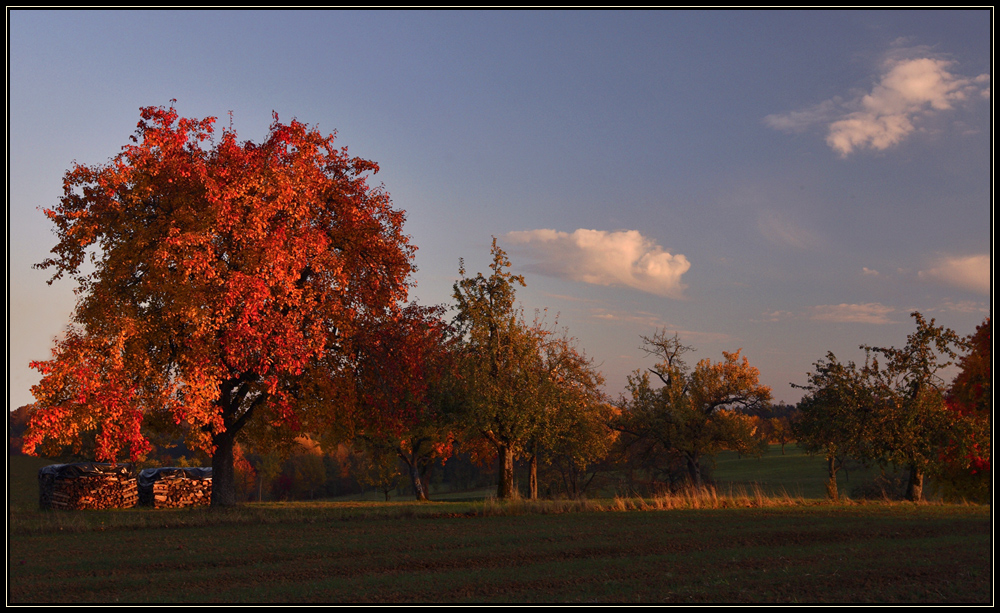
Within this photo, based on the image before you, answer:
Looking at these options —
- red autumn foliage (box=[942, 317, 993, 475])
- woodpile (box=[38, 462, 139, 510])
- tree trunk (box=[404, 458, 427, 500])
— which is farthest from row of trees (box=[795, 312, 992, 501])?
woodpile (box=[38, 462, 139, 510])

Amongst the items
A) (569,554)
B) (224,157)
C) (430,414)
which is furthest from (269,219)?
(569,554)

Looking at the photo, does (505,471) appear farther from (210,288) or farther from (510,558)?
(510,558)

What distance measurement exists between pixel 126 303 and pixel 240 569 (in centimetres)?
1348

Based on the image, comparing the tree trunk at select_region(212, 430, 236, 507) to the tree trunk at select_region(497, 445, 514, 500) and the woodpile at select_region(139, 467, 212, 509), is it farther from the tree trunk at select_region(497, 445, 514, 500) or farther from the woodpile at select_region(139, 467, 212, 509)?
the tree trunk at select_region(497, 445, 514, 500)

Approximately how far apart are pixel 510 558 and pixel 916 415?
2889cm

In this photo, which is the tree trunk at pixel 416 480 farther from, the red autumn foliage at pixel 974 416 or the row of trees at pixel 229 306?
the red autumn foliage at pixel 974 416

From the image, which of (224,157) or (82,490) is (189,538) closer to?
(224,157)

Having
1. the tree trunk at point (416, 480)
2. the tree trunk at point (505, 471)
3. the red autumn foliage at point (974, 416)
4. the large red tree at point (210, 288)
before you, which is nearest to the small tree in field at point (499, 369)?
the tree trunk at point (505, 471)

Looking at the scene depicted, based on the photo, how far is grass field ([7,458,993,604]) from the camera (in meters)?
9.28

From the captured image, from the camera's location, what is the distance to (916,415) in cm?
3331

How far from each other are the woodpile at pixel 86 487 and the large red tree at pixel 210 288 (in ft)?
28.2

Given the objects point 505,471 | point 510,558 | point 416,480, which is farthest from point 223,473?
point 416,480

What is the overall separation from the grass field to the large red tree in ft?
12.0

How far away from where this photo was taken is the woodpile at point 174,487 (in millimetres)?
31766
